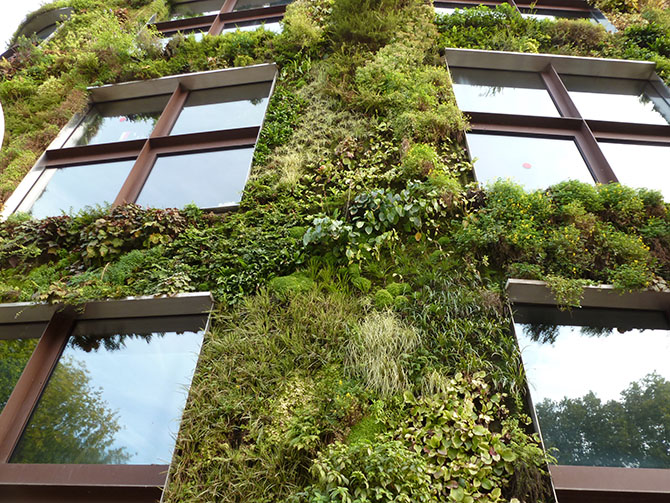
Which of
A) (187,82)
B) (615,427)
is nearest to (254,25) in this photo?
(187,82)

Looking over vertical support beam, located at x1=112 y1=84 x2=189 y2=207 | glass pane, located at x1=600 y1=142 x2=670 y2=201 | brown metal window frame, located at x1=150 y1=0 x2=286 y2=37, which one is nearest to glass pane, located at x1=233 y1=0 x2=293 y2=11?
brown metal window frame, located at x1=150 y1=0 x2=286 y2=37

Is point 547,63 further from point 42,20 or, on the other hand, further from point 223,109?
point 42,20

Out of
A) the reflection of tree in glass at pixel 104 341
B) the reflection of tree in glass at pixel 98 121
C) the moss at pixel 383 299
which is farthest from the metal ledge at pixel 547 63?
the reflection of tree in glass at pixel 104 341

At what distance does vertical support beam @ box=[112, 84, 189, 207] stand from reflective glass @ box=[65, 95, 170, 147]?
29 cm

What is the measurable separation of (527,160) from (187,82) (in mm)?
6489

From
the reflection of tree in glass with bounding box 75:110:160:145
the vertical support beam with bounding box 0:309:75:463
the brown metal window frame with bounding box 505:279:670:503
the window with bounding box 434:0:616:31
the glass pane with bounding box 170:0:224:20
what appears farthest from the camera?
the glass pane with bounding box 170:0:224:20

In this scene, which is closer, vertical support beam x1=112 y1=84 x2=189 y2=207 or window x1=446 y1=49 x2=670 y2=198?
window x1=446 y1=49 x2=670 y2=198

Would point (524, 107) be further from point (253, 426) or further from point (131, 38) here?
point (131, 38)

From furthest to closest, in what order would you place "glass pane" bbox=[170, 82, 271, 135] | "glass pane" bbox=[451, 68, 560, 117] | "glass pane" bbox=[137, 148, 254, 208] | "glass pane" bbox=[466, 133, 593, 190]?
"glass pane" bbox=[170, 82, 271, 135], "glass pane" bbox=[451, 68, 560, 117], "glass pane" bbox=[137, 148, 254, 208], "glass pane" bbox=[466, 133, 593, 190]

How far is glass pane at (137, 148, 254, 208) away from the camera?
6562mm

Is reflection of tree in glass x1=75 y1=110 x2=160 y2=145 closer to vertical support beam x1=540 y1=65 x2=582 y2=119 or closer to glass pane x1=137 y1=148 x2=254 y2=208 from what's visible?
glass pane x1=137 y1=148 x2=254 y2=208

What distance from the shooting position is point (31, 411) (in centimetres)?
462

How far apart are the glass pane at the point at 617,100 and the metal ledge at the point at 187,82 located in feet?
18.3

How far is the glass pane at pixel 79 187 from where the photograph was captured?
689 centimetres
